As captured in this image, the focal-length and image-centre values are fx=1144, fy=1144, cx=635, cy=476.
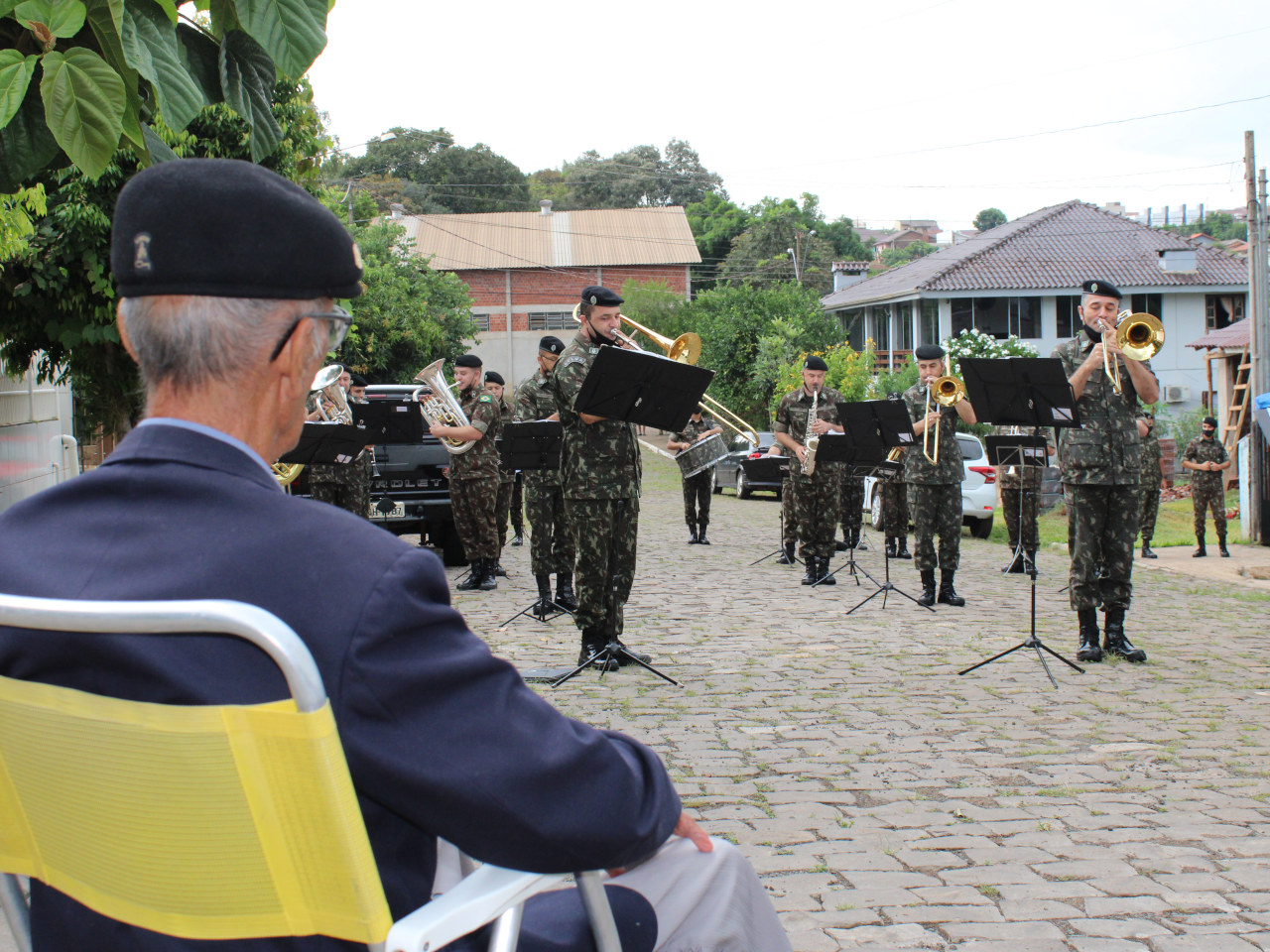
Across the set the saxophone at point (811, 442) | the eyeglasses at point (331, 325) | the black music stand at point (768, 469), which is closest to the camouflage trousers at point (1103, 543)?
the saxophone at point (811, 442)

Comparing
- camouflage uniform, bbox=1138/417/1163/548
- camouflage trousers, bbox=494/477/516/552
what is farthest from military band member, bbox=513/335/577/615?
camouflage uniform, bbox=1138/417/1163/548

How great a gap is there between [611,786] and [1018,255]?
153ft

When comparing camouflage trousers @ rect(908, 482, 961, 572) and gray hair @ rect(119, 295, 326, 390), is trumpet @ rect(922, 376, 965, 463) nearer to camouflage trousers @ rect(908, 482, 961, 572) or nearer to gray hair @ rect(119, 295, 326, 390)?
camouflage trousers @ rect(908, 482, 961, 572)

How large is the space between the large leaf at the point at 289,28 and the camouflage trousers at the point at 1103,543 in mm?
6991

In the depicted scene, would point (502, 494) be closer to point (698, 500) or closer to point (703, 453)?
point (698, 500)

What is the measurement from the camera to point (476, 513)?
11.8m

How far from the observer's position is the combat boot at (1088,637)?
788cm

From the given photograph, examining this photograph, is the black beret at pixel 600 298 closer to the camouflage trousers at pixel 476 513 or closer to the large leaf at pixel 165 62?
the camouflage trousers at pixel 476 513

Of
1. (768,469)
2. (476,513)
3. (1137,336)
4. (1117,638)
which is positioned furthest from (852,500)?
(1137,336)

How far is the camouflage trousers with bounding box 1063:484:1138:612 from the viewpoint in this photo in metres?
7.80

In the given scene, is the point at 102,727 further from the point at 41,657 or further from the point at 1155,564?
the point at 1155,564

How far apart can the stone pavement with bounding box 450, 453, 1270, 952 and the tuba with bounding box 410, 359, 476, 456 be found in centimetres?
181

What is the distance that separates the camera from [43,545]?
1.48m

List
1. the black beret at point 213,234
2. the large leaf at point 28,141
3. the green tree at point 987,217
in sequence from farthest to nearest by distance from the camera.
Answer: the green tree at point 987,217 < the large leaf at point 28,141 < the black beret at point 213,234
